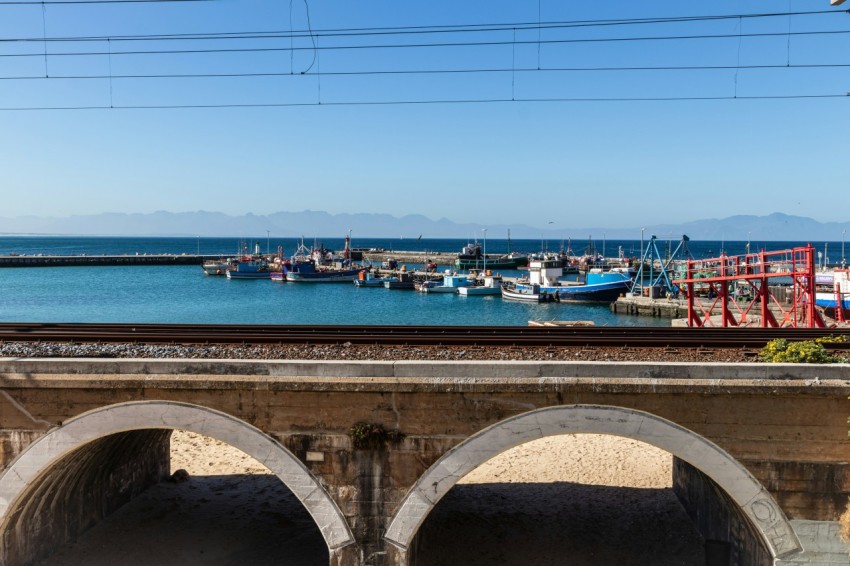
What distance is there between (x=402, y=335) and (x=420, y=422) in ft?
14.0

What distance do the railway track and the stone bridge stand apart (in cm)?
284

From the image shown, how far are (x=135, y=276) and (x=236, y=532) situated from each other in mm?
95858

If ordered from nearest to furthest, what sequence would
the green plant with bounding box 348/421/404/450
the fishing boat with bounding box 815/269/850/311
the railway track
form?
the green plant with bounding box 348/421/404/450
the railway track
the fishing boat with bounding box 815/269/850/311

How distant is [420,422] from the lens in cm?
1211

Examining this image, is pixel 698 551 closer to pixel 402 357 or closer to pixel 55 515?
pixel 402 357

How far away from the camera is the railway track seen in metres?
14.9

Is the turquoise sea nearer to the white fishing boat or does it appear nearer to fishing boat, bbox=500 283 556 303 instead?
fishing boat, bbox=500 283 556 303

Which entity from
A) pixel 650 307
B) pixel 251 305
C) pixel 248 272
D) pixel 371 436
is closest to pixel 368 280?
pixel 251 305

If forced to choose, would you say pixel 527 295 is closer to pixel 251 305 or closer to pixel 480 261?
pixel 251 305

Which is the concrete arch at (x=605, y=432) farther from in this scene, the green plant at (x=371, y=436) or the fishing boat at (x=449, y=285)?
the fishing boat at (x=449, y=285)

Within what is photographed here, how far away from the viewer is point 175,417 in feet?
40.4

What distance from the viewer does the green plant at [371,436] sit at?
1206 cm

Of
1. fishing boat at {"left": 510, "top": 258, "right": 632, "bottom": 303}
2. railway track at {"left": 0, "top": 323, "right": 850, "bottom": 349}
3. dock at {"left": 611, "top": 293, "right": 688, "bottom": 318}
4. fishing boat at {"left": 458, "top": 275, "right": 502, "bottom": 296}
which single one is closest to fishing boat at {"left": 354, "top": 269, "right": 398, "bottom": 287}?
fishing boat at {"left": 458, "top": 275, "right": 502, "bottom": 296}

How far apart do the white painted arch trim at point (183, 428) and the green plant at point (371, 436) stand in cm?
115
